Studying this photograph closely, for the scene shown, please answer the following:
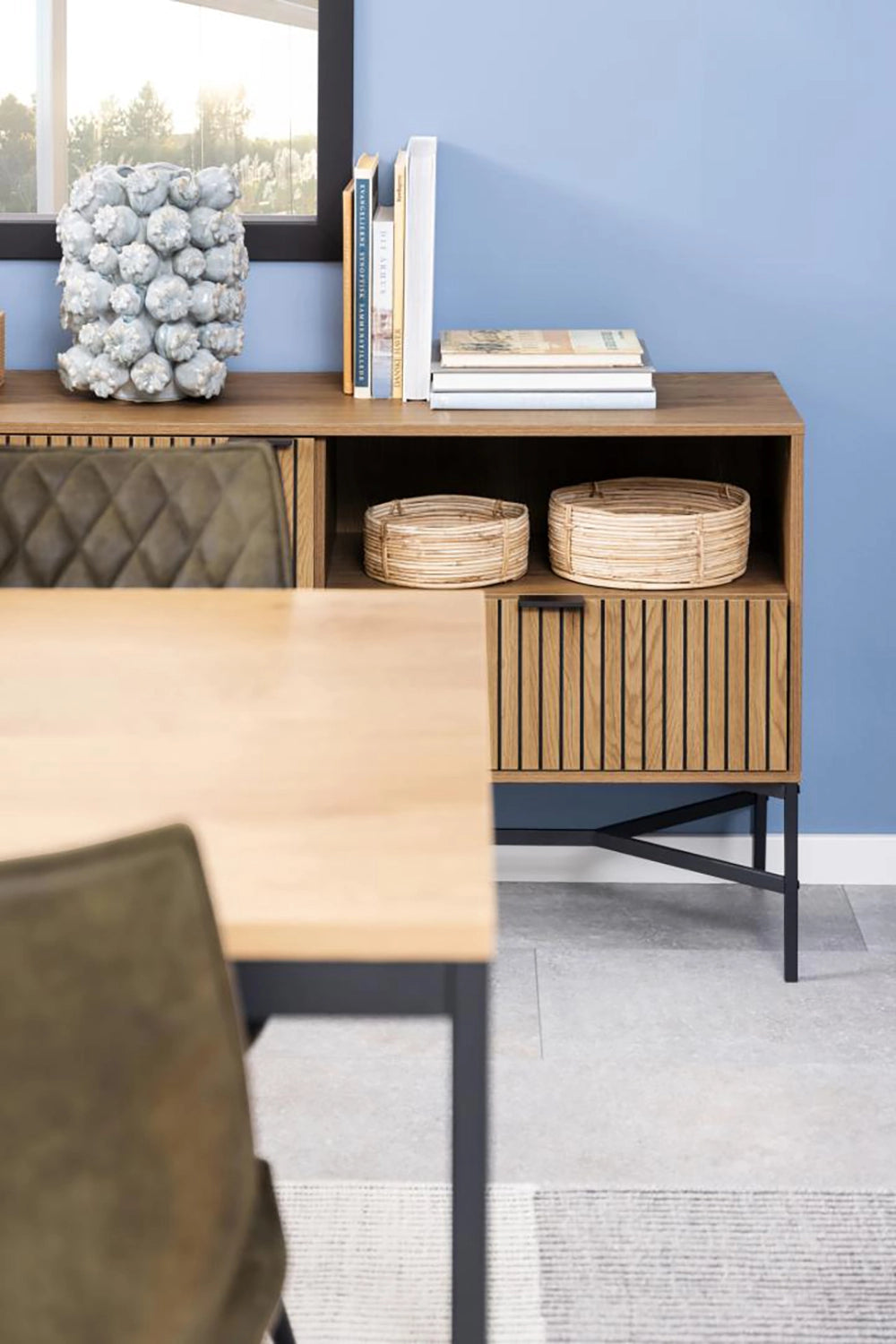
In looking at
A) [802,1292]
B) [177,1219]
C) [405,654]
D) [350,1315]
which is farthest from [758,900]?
[177,1219]

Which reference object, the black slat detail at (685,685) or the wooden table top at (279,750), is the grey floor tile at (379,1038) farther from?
the wooden table top at (279,750)

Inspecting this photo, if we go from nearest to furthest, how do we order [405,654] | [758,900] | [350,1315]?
[405,654]
[350,1315]
[758,900]

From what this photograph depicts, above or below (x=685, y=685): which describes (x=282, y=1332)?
below

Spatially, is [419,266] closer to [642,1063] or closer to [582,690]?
[582,690]

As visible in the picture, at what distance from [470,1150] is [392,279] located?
5.78ft

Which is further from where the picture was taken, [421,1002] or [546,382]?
[546,382]

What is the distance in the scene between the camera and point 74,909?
2.63ft

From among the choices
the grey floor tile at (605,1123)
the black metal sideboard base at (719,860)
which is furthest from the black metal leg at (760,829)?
the grey floor tile at (605,1123)

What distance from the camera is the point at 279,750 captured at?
1.33 metres

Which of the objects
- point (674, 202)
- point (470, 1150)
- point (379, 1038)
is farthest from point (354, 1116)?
point (674, 202)

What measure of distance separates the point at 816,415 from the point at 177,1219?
220 centimetres

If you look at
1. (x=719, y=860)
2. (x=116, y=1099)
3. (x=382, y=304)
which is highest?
(x=382, y=304)

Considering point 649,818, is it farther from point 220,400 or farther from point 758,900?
point 220,400

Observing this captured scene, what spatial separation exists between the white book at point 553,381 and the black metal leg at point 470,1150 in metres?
1.59
